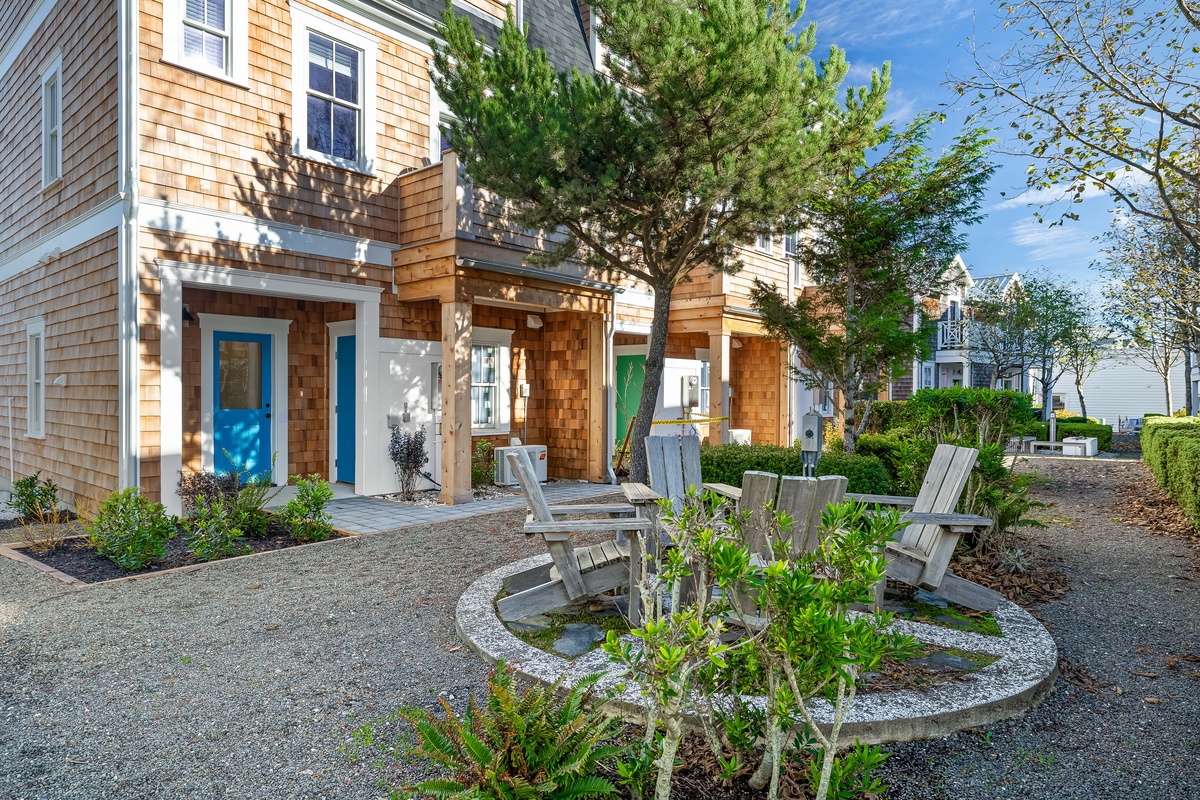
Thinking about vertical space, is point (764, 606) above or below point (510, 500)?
above

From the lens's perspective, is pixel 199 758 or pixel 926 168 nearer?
pixel 199 758

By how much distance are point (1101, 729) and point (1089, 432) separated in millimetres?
20436

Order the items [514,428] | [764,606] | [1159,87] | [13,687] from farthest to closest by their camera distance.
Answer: [514,428] → [1159,87] → [13,687] → [764,606]

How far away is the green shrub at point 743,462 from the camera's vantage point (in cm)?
749

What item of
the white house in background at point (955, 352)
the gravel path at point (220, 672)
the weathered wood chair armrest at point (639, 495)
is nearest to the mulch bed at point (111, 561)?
the gravel path at point (220, 672)

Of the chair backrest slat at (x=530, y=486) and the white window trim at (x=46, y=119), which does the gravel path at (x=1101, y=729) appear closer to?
the chair backrest slat at (x=530, y=486)

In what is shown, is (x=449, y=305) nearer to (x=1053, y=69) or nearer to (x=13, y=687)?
(x=13, y=687)

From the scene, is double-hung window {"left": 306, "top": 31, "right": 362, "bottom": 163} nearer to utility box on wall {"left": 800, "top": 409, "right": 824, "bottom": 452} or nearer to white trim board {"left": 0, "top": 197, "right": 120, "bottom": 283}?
white trim board {"left": 0, "top": 197, "right": 120, "bottom": 283}

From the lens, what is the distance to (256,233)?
25.7 ft

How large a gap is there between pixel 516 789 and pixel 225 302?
8508 mm

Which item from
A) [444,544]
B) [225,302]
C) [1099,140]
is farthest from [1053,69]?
[225,302]

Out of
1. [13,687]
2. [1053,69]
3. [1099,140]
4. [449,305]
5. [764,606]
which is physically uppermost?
[1053,69]

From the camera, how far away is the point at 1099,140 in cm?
643

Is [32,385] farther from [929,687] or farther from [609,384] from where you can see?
[929,687]
